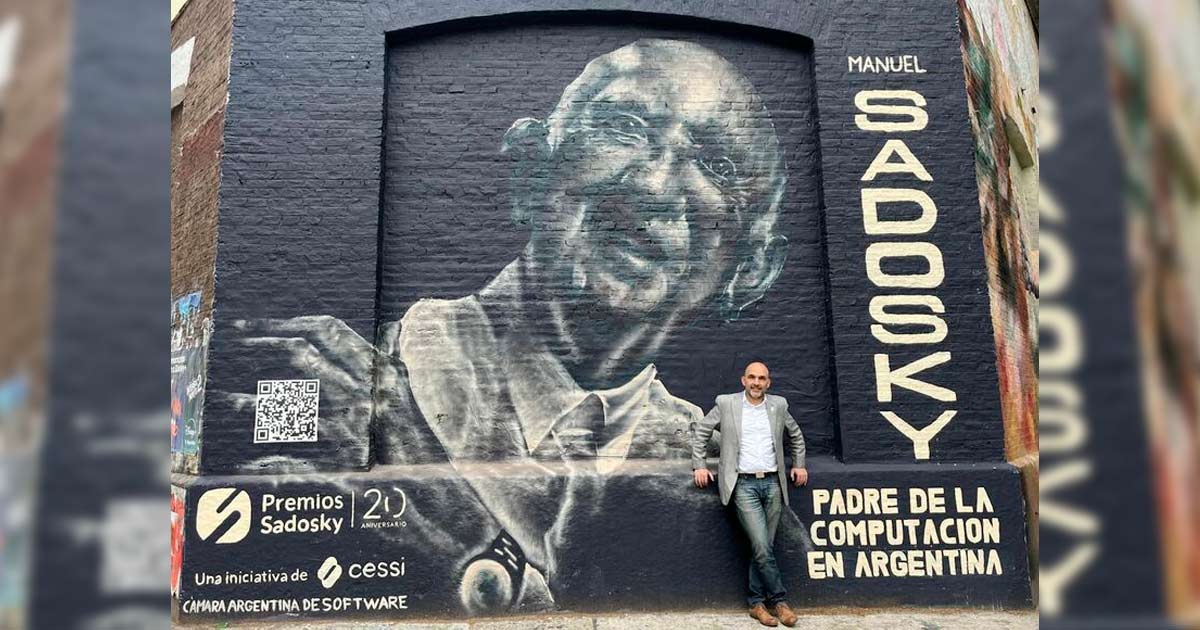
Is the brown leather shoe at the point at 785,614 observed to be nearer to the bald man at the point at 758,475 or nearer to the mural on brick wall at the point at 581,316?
the bald man at the point at 758,475

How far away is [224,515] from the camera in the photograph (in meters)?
5.79

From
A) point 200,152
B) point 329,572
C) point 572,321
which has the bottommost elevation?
point 329,572

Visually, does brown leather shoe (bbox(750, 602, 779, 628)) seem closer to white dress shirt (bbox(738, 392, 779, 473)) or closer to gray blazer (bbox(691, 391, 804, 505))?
gray blazer (bbox(691, 391, 804, 505))

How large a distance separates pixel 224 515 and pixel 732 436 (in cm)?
400

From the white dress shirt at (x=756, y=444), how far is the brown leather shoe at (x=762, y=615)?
103cm

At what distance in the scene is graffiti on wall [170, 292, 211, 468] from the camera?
251 inches

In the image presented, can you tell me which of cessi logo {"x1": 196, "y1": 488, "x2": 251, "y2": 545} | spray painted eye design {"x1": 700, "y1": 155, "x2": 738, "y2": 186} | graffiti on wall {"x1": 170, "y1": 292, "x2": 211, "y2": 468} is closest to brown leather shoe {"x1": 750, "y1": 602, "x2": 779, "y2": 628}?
spray painted eye design {"x1": 700, "y1": 155, "x2": 738, "y2": 186}

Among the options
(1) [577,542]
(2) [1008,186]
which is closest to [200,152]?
(1) [577,542]

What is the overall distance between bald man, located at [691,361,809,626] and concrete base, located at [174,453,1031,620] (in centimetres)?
27

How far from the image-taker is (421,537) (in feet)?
19.3

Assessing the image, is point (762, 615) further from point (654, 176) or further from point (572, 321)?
point (654, 176)

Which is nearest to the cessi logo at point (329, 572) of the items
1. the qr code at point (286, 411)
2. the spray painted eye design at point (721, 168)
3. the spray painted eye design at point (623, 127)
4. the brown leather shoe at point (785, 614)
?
the qr code at point (286, 411)

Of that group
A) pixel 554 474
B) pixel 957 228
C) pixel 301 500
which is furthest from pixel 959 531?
pixel 301 500

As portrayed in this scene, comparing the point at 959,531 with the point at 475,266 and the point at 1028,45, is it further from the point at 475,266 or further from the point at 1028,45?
the point at 1028,45
